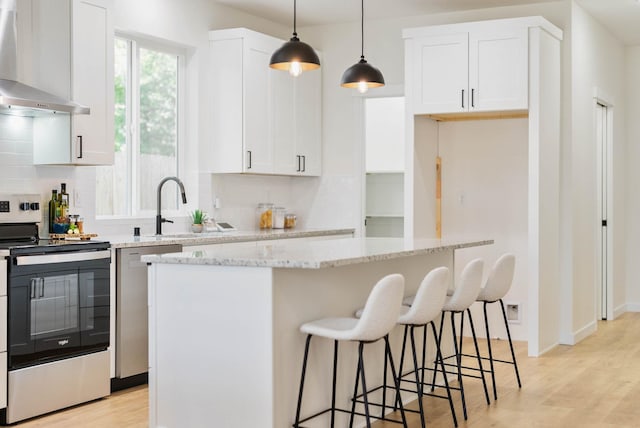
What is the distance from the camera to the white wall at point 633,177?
337 inches

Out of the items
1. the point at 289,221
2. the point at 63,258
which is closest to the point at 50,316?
the point at 63,258

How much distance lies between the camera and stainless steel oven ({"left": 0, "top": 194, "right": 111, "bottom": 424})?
14.1 ft

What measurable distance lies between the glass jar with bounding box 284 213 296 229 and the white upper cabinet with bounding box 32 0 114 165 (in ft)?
8.21

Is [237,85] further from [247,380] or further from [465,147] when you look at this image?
[247,380]

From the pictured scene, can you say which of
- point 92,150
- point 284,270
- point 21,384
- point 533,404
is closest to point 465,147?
point 533,404

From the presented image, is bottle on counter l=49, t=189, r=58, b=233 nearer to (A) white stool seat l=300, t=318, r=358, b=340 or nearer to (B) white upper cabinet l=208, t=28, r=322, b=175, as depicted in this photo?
(B) white upper cabinet l=208, t=28, r=322, b=175

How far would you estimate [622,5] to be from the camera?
266 inches

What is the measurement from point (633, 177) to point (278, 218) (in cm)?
Answer: 393

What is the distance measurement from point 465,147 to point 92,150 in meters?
3.24

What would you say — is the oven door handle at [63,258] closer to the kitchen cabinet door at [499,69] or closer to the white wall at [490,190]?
the kitchen cabinet door at [499,69]

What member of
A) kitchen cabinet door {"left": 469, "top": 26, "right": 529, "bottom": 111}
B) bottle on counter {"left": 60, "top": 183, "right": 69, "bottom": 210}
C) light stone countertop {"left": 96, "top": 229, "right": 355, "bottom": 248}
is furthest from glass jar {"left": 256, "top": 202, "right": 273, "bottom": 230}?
bottle on counter {"left": 60, "top": 183, "right": 69, "bottom": 210}

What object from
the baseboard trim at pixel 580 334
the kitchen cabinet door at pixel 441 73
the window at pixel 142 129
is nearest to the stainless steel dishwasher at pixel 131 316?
the window at pixel 142 129

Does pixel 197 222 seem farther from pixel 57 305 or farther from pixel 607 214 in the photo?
pixel 607 214

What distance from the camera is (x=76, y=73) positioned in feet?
16.5
